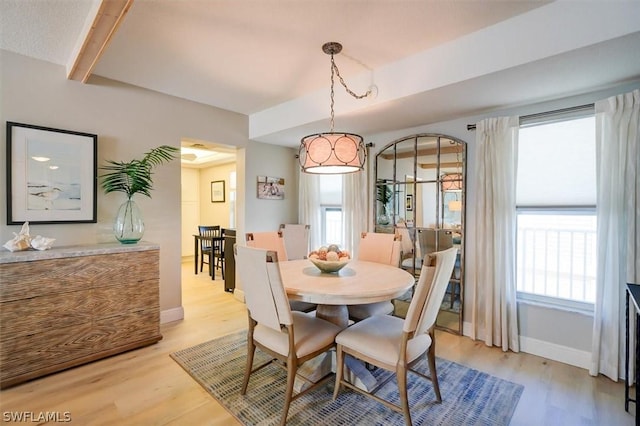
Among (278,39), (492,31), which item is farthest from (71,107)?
(492,31)

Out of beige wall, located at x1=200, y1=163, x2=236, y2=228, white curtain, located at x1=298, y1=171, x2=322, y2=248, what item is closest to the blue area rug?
white curtain, located at x1=298, y1=171, x2=322, y2=248

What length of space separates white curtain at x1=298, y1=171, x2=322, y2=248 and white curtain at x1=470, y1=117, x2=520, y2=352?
2194 millimetres

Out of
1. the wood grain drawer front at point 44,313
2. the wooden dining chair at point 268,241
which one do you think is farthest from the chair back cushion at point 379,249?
the wood grain drawer front at point 44,313

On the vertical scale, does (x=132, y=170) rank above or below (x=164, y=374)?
above

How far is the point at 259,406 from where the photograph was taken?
1934 millimetres

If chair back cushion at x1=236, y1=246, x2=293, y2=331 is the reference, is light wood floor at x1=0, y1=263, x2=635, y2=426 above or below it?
below

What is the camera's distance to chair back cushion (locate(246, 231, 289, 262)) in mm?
2928

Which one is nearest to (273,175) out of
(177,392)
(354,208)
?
(354,208)

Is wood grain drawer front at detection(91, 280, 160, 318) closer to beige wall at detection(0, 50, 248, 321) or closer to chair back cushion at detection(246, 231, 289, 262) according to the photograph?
beige wall at detection(0, 50, 248, 321)

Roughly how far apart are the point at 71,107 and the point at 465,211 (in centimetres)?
384

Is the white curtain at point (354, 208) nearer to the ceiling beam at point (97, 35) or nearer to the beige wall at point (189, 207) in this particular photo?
Result: the ceiling beam at point (97, 35)

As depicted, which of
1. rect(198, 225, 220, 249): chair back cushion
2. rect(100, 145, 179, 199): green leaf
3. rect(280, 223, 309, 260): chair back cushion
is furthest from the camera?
rect(198, 225, 220, 249): chair back cushion

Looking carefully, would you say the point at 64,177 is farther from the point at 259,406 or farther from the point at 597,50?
the point at 597,50

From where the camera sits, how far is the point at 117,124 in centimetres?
300
